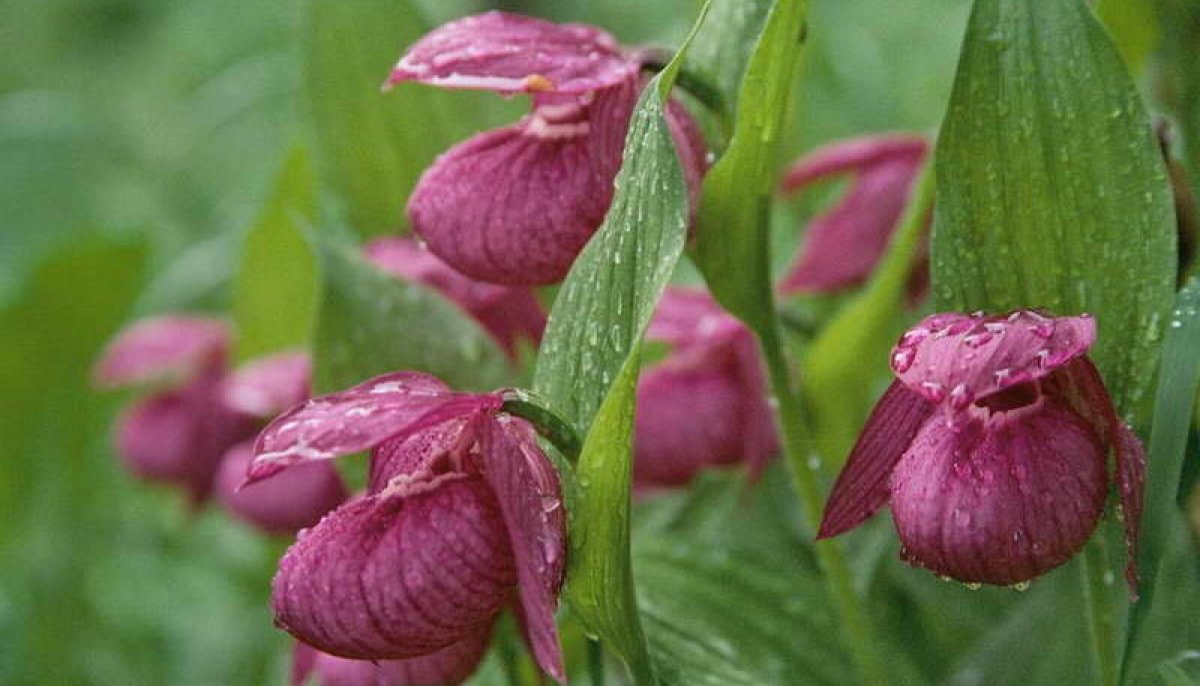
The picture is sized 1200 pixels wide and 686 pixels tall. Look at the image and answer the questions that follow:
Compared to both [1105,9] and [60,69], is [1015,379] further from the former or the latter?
[60,69]

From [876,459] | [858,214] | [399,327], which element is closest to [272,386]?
[399,327]

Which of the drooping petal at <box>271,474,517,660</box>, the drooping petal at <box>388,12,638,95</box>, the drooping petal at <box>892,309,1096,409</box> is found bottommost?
the drooping petal at <box>271,474,517,660</box>

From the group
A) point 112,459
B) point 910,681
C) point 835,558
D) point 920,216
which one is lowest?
point 112,459

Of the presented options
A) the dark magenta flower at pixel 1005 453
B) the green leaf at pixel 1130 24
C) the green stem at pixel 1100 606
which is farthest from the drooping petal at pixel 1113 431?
the green leaf at pixel 1130 24

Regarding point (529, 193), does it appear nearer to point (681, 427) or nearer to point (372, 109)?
point (681, 427)

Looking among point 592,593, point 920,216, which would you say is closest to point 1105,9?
point 920,216

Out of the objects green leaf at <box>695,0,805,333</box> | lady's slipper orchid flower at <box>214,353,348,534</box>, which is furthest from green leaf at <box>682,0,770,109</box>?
lady's slipper orchid flower at <box>214,353,348,534</box>

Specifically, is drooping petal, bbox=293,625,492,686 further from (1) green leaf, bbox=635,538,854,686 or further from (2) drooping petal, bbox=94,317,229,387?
(2) drooping petal, bbox=94,317,229,387
